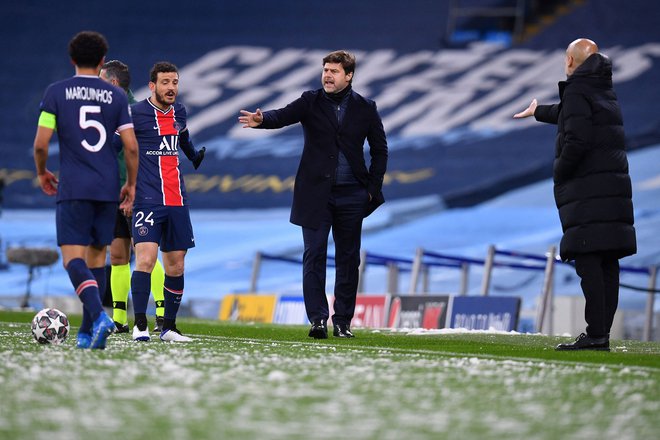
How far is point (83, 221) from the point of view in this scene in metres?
5.35

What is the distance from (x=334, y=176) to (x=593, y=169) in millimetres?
1753

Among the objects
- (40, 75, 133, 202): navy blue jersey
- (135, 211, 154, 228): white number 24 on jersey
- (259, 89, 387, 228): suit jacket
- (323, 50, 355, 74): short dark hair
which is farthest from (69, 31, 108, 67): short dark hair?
(323, 50, 355, 74): short dark hair

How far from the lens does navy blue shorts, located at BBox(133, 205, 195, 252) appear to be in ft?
20.7

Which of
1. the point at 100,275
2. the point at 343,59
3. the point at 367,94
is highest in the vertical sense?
the point at 367,94

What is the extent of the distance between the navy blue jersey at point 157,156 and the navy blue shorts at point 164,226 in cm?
4

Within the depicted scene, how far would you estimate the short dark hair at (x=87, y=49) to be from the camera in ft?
17.6

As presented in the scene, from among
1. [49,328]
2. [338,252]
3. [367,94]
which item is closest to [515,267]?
[338,252]

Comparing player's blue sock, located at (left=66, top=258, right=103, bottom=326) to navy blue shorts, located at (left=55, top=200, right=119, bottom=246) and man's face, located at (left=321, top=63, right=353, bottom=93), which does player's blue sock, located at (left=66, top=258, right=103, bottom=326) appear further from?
man's face, located at (left=321, top=63, right=353, bottom=93)

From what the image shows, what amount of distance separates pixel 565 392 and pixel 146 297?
11.0ft

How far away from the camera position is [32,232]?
22.5 m

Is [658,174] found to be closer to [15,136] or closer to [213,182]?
[213,182]

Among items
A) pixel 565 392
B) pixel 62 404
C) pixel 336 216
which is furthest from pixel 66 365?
pixel 336 216

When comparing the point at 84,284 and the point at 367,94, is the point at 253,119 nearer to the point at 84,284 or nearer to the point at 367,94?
the point at 84,284

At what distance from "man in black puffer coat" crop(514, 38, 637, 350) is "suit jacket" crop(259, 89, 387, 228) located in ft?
4.73
